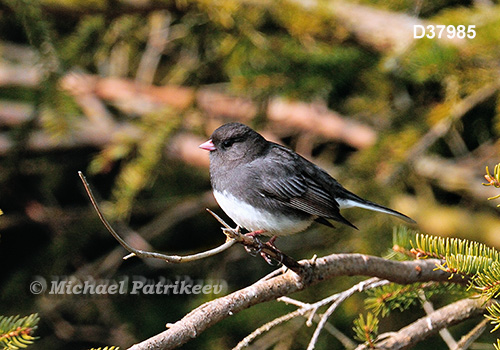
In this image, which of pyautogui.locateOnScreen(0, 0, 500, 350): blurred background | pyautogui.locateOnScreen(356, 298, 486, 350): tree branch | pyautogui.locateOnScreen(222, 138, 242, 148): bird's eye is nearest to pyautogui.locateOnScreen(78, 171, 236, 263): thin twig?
pyautogui.locateOnScreen(356, 298, 486, 350): tree branch

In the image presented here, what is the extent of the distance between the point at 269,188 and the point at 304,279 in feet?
2.17

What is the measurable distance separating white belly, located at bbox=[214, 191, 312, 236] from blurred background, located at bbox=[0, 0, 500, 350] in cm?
32

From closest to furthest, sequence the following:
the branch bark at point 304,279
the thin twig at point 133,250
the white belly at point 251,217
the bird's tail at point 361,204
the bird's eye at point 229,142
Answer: the thin twig at point 133,250, the branch bark at point 304,279, the white belly at point 251,217, the bird's tail at point 361,204, the bird's eye at point 229,142

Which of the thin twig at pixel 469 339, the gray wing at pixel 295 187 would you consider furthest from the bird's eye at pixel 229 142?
the thin twig at pixel 469 339

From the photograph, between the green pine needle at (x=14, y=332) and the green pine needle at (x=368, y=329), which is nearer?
the green pine needle at (x=14, y=332)

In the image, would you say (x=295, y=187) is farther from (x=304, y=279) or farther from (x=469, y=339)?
(x=469, y=339)

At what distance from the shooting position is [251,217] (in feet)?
6.49

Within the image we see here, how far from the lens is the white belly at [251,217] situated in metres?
1.98

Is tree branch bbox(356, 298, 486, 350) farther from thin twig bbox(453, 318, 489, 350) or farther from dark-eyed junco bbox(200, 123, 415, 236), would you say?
dark-eyed junco bbox(200, 123, 415, 236)

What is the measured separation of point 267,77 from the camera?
8.64 feet

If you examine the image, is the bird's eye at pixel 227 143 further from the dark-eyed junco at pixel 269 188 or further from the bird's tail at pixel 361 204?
the bird's tail at pixel 361 204

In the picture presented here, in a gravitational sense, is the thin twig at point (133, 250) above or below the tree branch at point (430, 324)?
above

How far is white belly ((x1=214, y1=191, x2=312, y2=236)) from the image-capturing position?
198cm

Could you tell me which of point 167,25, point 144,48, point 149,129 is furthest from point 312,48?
point 144,48
